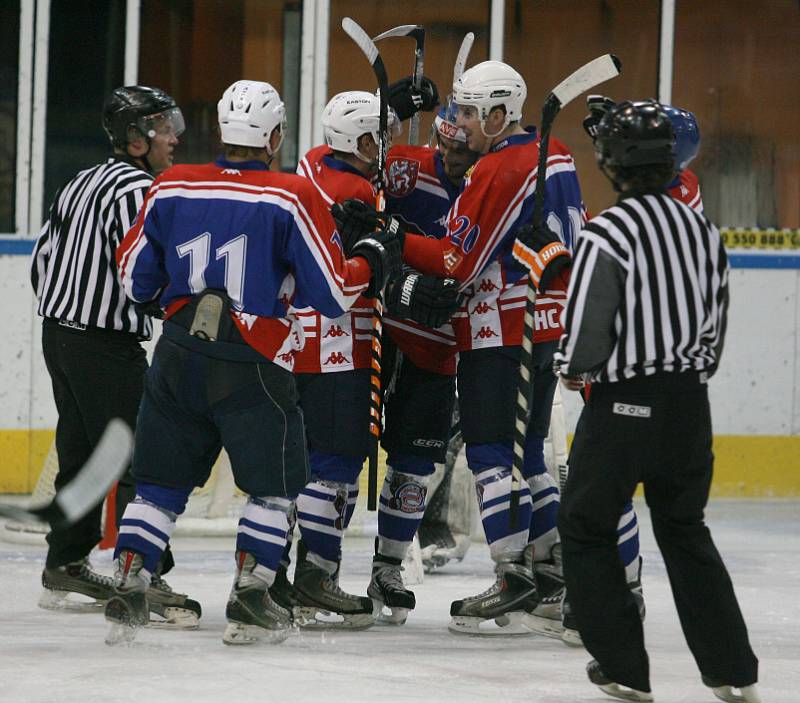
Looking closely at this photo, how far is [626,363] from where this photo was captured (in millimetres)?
3168

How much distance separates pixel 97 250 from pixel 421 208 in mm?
935

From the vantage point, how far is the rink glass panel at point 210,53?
23.3 ft

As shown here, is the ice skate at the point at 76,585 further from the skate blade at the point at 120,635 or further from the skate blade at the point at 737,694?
the skate blade at the point at 737,694

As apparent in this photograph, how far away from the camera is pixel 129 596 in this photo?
12.1 ft

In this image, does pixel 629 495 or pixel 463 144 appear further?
pixel 463 144

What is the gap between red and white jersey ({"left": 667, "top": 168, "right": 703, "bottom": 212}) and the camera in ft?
13.2

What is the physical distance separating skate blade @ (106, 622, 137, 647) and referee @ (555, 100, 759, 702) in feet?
3.84

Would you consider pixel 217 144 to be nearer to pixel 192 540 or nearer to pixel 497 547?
pixel 192 540

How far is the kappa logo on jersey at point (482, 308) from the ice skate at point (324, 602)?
83 cm

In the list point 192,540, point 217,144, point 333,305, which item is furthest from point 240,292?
point 217,144

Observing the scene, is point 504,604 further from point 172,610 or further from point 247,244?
point 247,244

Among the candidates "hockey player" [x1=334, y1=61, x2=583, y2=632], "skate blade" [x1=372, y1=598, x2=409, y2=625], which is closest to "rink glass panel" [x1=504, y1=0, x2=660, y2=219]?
"hockey player" [x1=334, y1=61, x2=583, y2=632]

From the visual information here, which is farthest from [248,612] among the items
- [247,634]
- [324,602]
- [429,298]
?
[429,298]

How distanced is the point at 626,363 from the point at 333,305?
89 centimetres
